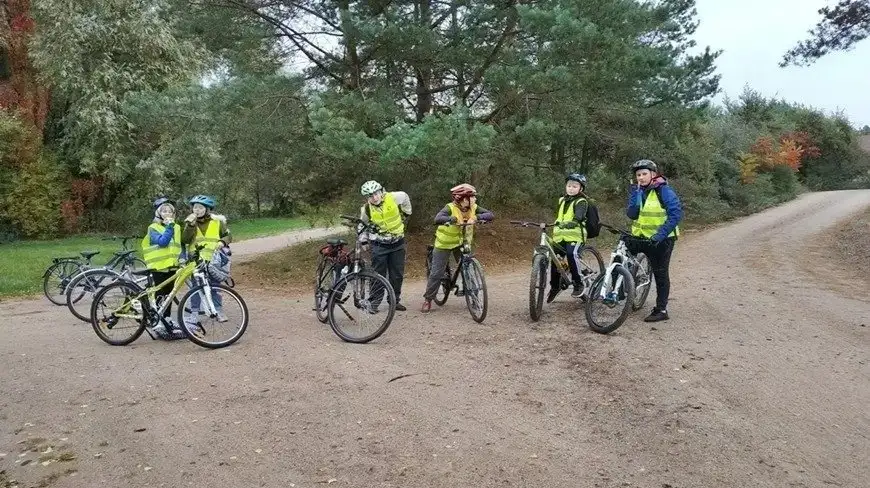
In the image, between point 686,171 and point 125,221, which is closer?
point 686,171

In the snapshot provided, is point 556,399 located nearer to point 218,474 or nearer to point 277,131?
point 218,474

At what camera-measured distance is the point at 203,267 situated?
20.5 ft

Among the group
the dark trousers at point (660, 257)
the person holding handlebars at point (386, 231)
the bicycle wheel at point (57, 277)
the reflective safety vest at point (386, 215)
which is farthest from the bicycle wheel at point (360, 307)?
the bicycle wheel at point (57, 277)

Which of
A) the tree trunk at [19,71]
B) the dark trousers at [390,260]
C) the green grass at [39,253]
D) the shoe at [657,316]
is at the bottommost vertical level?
the green grass at [39,253]

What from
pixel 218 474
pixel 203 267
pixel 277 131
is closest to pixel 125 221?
pixel 277 131

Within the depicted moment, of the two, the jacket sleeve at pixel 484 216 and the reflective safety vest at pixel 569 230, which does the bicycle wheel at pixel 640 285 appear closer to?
the reflective safety vest at pixel 569 230

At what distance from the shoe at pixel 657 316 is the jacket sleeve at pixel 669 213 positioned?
872mm

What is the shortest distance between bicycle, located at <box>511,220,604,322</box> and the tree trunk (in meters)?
22.6

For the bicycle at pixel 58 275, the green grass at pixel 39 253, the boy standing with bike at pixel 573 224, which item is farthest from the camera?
the green grass at pixel 39 253

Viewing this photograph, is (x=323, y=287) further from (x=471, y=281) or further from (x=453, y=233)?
(x=471, y=281)

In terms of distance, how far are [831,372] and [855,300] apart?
11.7ft

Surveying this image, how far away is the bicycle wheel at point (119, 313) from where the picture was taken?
637 centimetres

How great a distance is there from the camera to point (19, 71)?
23078 millimetres

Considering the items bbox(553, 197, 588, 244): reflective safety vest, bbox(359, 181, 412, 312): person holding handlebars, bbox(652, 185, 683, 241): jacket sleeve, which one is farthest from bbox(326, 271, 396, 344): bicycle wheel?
bbox(652, 185, 683, 241): jacket sleeve
